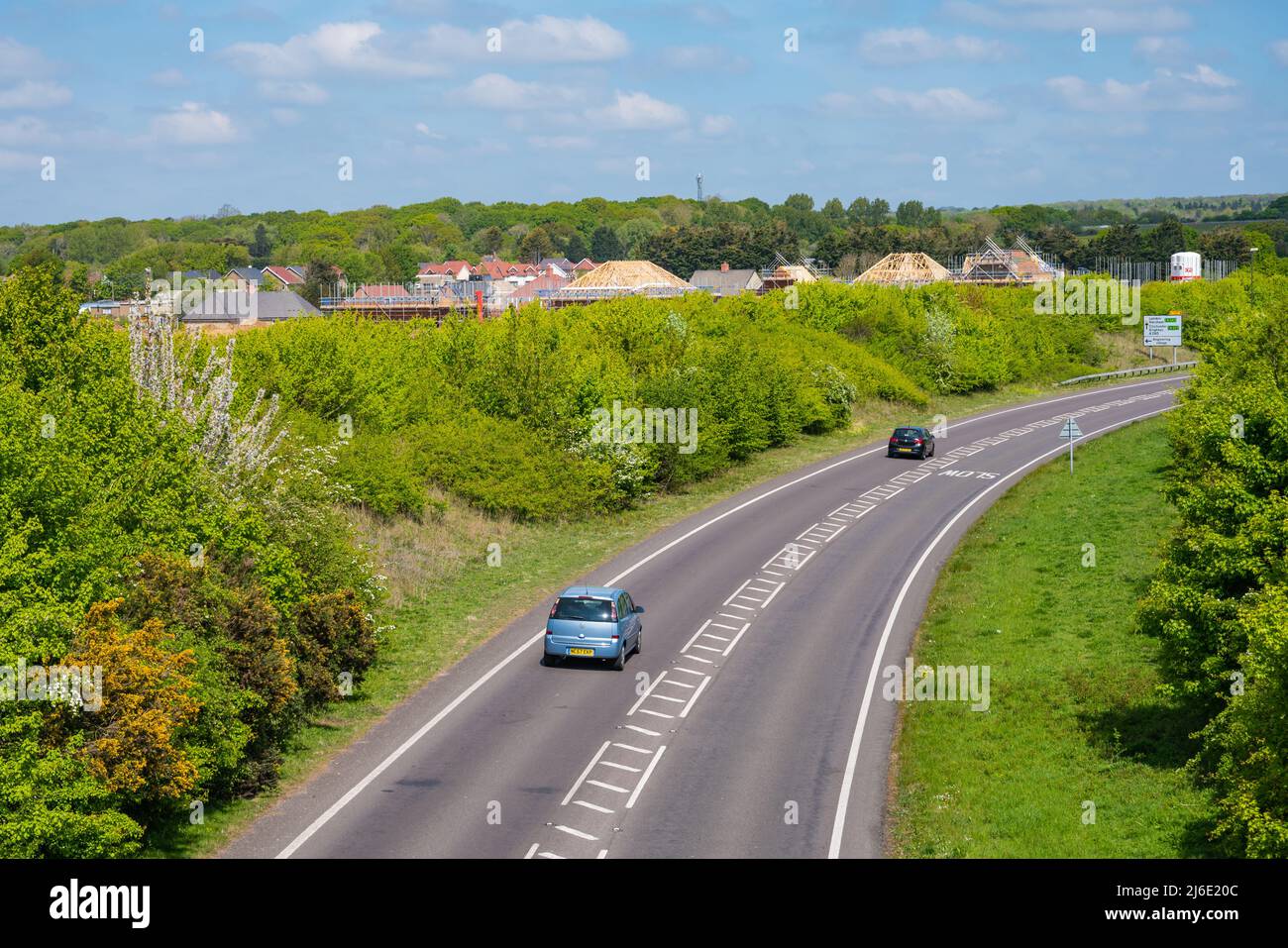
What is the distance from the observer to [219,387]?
1228 inches

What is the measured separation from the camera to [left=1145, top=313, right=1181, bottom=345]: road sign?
330 feet

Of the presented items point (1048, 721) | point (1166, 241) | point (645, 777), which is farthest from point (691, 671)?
point (1166, 241)

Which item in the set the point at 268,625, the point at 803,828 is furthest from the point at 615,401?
the point at 803,828

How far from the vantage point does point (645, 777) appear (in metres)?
24.1

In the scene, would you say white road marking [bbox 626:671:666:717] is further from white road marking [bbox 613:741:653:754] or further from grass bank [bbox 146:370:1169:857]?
grass bank [bbox 146:370:1169:857]

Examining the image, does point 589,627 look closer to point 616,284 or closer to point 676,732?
point 676,732

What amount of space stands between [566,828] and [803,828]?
4052 mm

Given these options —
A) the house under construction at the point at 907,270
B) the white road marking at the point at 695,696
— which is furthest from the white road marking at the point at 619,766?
the house under construction at the point at 907,270

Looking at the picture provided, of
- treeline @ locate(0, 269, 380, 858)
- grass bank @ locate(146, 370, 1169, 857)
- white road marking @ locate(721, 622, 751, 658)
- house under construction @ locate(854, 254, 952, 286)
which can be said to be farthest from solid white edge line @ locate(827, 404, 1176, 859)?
house under construction @ locate(854, 254, 952, 286)

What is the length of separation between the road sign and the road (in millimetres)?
60979

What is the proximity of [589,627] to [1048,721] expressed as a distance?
10.8 m

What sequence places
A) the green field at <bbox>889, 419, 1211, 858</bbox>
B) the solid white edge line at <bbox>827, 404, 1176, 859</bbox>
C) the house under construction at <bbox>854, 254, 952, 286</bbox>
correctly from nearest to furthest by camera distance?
the green field at <bbox>889, 419, 1211, 858</bbox>
the solid white edge line at <bbox>827, 404, 1176, 859</bbox>
the house under construction at <bbox>854, 254, 952, 286</bbox>

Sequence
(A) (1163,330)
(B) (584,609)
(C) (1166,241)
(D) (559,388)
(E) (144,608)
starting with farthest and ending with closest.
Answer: (C) (1166,241)
(A) (1163,330)
(D) (559,388)
(B) (584,609)
(E) (144,608)

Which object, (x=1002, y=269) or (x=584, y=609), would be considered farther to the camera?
(x=1002, y=269)
